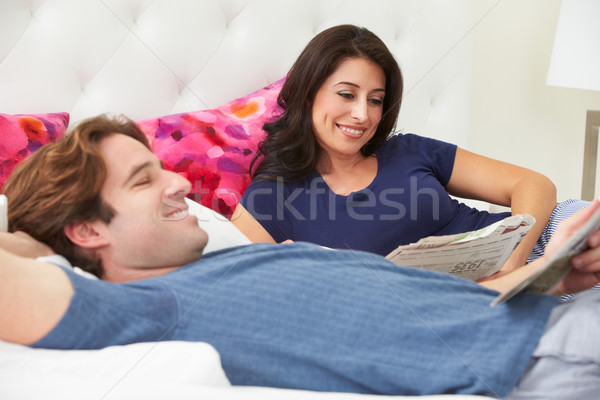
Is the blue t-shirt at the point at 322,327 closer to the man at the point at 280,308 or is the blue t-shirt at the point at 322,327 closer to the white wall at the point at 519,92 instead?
the man at the point at 280,308

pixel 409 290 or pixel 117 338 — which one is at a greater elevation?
pixel 409 290

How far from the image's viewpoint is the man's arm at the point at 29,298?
24.3 inches

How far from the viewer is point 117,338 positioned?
0.69 meters

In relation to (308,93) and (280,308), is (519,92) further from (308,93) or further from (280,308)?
(280,308)

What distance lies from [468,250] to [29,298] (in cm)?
76

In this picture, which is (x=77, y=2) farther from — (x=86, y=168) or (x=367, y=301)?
(x=367, y=301)

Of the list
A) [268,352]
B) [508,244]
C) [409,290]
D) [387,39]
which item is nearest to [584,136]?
[387,39]

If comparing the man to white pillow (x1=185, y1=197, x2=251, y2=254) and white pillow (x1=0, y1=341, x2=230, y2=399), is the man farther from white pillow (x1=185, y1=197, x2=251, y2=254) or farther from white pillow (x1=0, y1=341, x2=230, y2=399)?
white pillow (x1=185, y1=197, x2=251, y2=254)

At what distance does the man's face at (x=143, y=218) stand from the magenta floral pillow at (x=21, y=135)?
39 cm

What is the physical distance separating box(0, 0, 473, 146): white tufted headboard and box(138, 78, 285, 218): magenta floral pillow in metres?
0.16

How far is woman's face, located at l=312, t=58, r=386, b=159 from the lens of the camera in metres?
1.43

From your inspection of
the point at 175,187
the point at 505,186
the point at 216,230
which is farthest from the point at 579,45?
the point at 175,187

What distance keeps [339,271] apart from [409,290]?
4.1 inches

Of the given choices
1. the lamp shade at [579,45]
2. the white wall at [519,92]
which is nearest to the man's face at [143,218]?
the lamp shade at [579,45]
